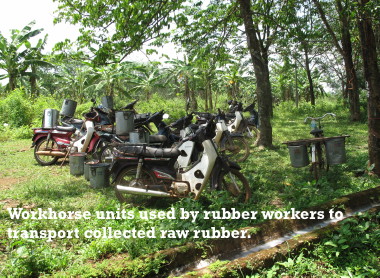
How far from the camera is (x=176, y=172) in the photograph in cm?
475

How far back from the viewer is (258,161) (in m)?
7.32

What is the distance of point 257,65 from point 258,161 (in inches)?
104

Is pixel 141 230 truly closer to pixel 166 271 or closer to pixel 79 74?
pixel 166 271

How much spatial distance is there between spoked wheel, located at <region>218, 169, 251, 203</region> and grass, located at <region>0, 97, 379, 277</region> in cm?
14

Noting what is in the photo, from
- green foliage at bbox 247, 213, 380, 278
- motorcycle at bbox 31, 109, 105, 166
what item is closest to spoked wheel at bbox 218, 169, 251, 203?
green foliage at bbox 247, 213, 380, 278

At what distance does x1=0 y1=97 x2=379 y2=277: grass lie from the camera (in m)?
2.78

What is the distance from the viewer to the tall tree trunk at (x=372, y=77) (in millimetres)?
5254

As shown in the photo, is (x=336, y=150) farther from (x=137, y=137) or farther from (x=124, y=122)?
(x=124, y=122)

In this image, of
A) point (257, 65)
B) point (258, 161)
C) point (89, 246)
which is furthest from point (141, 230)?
point (257, 65)

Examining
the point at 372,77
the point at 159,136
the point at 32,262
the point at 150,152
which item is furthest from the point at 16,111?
the point at 372,77

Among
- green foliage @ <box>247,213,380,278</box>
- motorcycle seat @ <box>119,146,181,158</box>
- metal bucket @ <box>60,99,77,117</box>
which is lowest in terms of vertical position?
green foliage @ <box>247,213,380,278</box>

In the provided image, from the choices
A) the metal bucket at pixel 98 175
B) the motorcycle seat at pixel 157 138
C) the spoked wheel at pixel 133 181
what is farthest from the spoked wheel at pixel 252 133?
the spoked wheel at pixel 133 181

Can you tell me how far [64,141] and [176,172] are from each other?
407 centimetres

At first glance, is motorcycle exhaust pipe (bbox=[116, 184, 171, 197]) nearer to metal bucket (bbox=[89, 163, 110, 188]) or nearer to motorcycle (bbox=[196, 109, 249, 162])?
metal bucket (bbox=[89, 163, 110, 188])
